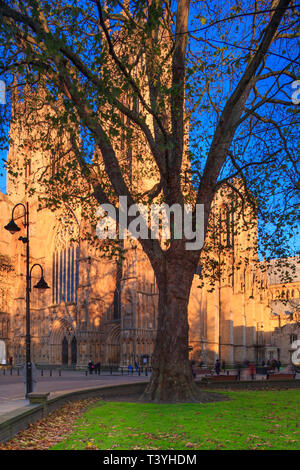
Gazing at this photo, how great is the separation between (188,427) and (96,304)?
3291 cm

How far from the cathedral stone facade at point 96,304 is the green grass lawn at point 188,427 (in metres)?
23.8

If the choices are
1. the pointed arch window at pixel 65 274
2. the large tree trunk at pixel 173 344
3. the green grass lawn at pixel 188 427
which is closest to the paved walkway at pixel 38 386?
the green grass lawn at pixel 188 427

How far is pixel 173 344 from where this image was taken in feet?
40.7

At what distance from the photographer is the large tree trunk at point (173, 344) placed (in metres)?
12.2

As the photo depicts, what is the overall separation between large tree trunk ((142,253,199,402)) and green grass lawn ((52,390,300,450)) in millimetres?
777

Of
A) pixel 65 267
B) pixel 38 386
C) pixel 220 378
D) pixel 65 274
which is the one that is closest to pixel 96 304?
pixel 65 274

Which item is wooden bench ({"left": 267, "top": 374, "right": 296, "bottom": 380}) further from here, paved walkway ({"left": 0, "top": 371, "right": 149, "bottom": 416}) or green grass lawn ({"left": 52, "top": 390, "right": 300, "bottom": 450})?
green grass lawn ({"left": 52, "top": 390, "right": 300, "bottom": 450})

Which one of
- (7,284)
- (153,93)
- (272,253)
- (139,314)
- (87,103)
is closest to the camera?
(87,103)

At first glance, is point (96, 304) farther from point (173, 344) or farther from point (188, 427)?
point (188, 427)

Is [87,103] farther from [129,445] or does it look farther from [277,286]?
[277,286]

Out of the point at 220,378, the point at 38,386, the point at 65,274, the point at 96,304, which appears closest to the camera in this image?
the point at 220,378

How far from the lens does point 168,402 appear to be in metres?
11.9
